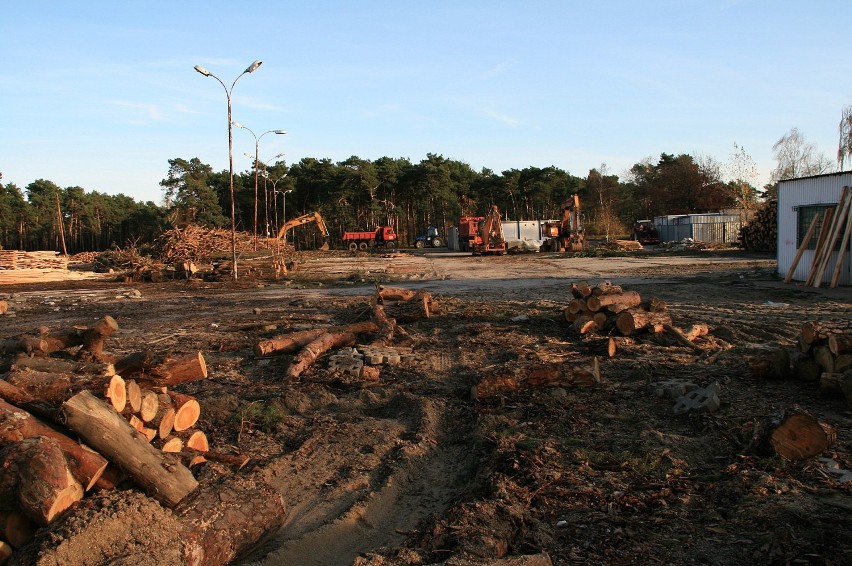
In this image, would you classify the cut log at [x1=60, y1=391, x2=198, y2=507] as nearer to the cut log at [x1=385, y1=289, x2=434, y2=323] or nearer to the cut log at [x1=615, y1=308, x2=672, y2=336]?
the cut log at [x1=615, y1=308, x2=672, y2=336]

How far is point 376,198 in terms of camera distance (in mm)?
72125

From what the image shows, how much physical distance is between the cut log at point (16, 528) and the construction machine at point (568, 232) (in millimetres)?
42714

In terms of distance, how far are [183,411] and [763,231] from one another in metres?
38.0

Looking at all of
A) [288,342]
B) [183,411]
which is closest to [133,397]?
[183,411]

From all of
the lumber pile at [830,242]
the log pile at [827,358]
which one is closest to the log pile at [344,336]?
the log pile at [827,358]

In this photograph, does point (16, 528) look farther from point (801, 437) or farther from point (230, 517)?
point (801, 437)

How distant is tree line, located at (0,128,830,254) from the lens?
64.8m

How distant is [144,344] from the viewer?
11523mm

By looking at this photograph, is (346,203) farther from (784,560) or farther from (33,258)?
(784,560)

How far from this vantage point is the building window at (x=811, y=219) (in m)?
18.1

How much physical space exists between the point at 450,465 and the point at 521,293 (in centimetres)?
1331

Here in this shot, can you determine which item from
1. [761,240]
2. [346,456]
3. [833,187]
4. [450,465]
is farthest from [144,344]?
[761,240]

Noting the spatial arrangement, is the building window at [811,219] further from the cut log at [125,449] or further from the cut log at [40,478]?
the cut log at [40,478]

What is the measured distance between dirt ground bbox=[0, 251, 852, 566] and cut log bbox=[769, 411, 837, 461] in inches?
3.7
